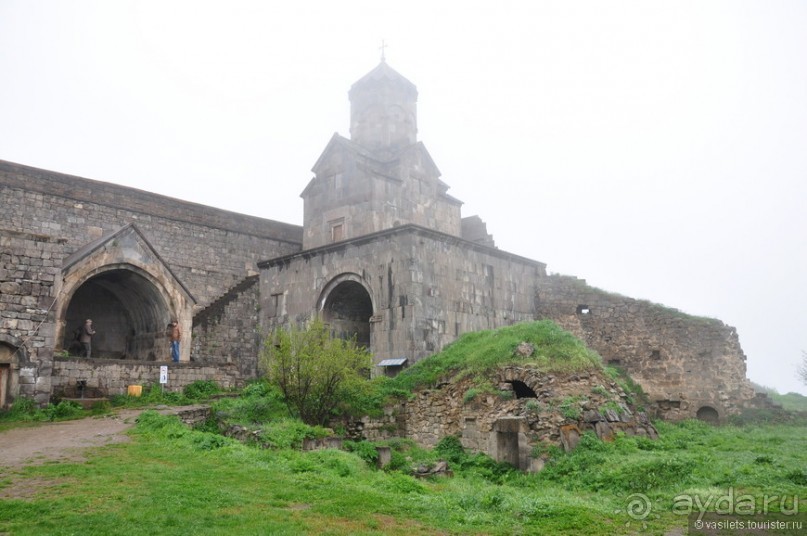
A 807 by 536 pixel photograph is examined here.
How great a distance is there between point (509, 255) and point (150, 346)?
35.7 feet

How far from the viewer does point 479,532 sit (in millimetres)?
5828

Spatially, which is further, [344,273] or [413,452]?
[344,273]

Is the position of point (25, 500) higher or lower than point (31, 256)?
lower

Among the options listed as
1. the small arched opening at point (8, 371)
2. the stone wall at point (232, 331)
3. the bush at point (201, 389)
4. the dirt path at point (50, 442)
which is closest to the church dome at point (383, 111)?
the stone wall at point (232, 331)

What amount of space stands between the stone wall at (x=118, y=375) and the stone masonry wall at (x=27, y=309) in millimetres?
919

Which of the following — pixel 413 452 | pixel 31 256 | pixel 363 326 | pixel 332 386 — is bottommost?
pixel 413 452

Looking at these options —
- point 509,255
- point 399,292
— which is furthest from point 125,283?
point 509,255

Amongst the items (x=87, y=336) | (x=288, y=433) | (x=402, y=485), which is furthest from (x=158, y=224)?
(x=402, y=485)

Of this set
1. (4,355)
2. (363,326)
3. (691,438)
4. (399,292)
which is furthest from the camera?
(363,326)

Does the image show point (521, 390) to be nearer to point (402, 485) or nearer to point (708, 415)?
point (402, 485)

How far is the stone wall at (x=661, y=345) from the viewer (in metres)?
17.5

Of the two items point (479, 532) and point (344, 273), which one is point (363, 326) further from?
point (479, 532)

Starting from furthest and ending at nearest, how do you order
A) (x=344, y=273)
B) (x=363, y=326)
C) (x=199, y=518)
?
(x=363, y=326) → (x=344, y=273) → (x=199, y=518)

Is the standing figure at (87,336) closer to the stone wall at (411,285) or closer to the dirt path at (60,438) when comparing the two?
the dirt path at (60,438)
